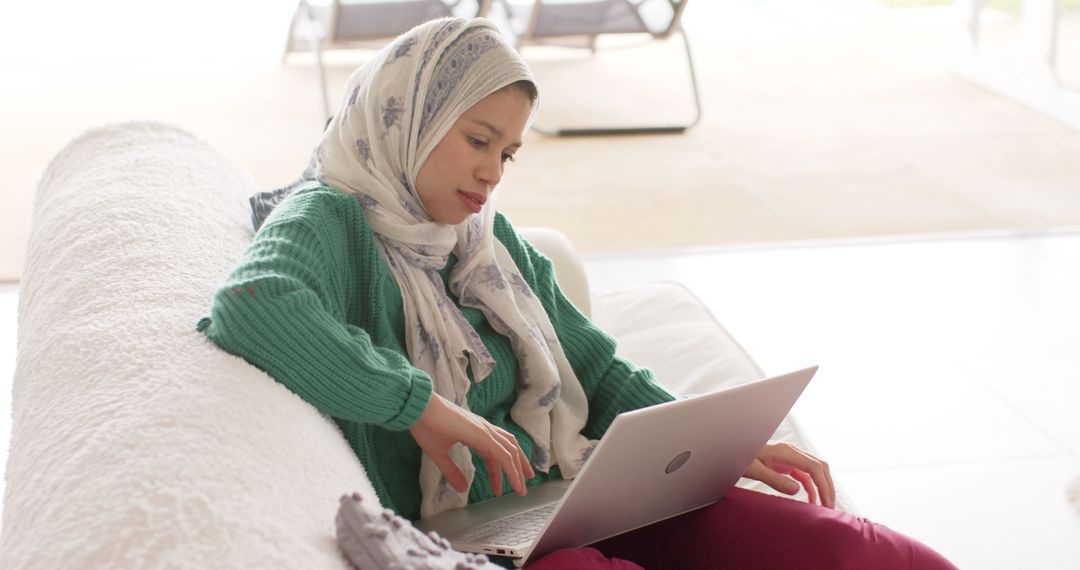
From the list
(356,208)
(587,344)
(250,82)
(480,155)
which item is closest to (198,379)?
(356,208)

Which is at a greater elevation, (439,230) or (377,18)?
(439,230)

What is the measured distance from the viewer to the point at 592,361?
5.82 feet

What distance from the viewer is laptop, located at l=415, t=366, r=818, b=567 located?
127cm

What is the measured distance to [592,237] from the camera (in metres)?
3.69

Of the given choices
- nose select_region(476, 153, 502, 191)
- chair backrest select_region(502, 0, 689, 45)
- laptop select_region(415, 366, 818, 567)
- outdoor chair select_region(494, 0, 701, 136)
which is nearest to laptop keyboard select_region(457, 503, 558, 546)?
laptop select_region(415, 366, 818, 567)

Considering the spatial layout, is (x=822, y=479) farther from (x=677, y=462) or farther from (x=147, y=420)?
(x=147, y=420)

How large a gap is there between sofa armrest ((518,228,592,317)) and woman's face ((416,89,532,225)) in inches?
23.5

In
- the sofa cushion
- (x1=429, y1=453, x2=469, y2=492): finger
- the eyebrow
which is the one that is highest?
the eyebrow

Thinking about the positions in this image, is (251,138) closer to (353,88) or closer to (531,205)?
(531,205)

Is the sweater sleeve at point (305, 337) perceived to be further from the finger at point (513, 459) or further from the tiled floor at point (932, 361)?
the tiled floor at point (932, 361)

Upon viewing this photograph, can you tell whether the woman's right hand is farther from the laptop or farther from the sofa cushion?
the sofa cushion

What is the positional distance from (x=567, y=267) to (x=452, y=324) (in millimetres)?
638

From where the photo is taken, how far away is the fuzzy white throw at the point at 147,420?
0.93 m

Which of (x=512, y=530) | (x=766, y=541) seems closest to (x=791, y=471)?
(x=766, y=541)
